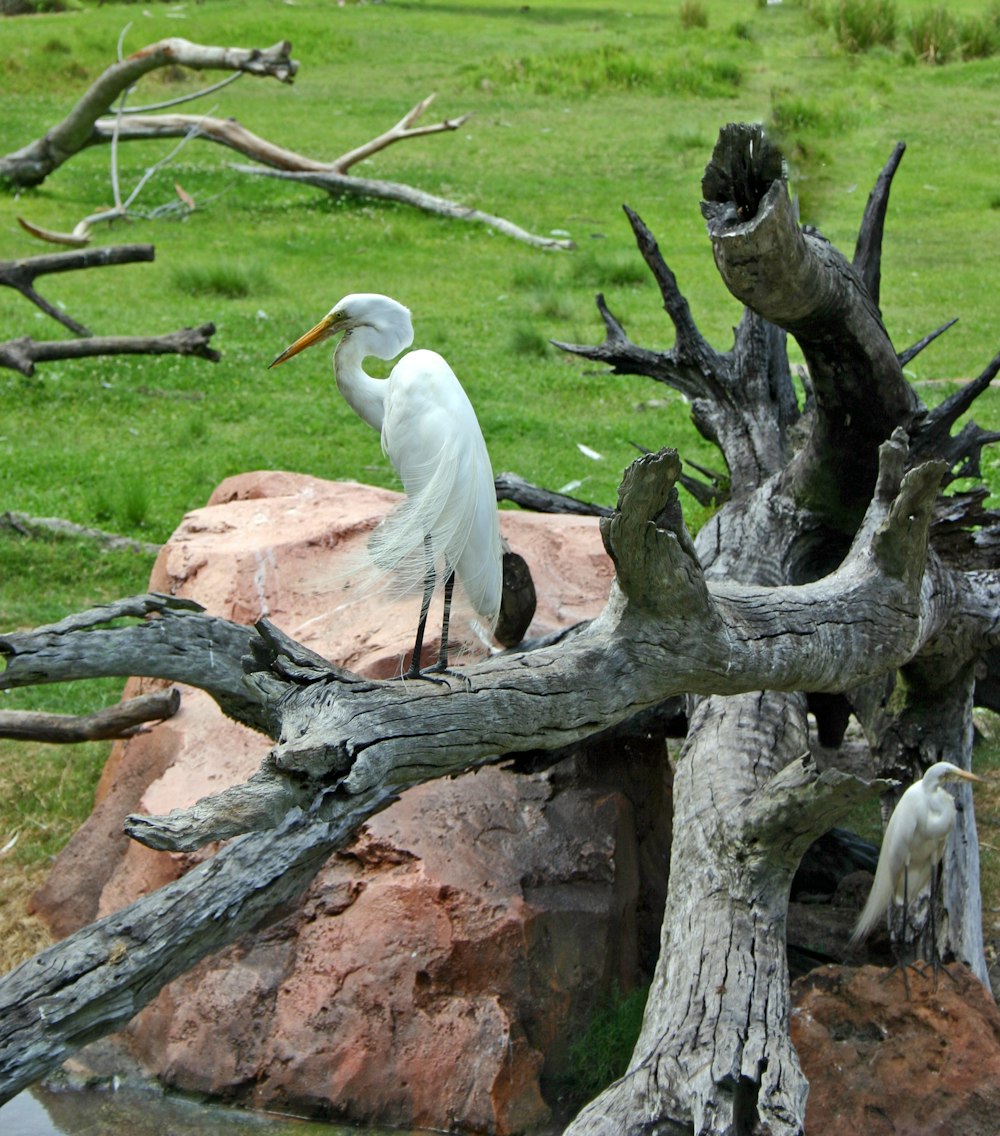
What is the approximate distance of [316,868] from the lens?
3.45m

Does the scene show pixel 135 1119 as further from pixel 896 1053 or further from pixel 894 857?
pixel 894 857

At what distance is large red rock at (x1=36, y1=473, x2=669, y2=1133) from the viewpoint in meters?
4.21

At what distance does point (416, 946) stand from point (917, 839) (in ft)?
5.18

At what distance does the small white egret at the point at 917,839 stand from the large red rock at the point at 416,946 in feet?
2.76

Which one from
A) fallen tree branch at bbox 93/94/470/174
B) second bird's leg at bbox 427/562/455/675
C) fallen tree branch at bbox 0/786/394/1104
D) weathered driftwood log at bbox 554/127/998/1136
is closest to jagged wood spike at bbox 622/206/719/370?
weathered driftwood log at bbox 554/127/998/1136

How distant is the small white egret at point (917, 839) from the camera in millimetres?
4371

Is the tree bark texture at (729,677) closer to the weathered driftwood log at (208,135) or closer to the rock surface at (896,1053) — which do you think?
the rock surface at (896,1053)

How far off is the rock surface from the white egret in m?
1.51

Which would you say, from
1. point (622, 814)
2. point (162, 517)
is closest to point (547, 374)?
point (162, 517)

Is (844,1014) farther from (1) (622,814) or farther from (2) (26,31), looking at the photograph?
(2) (26,31)

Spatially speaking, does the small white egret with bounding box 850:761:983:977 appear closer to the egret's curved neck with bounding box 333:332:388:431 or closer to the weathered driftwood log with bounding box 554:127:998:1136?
the weathered driftwood log with bounding box 554:127:998:1136

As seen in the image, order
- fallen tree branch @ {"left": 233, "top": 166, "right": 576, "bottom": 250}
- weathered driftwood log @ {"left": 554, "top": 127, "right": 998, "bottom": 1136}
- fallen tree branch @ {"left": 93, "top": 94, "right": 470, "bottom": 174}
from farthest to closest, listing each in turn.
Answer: fallen tree branch @ {"left": 233, "top": 166, "right": 576, "bottom": 250}
fallen tree branch @ {"left": 93, "top": 94, "right": 470, "bottom": 174}
weathered driftwood log @ {"left": 554, "top": 127, "right": 998, "bottom": 1136}

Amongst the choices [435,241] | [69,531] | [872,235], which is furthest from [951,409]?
[435,241]

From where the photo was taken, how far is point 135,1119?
13.7ft
